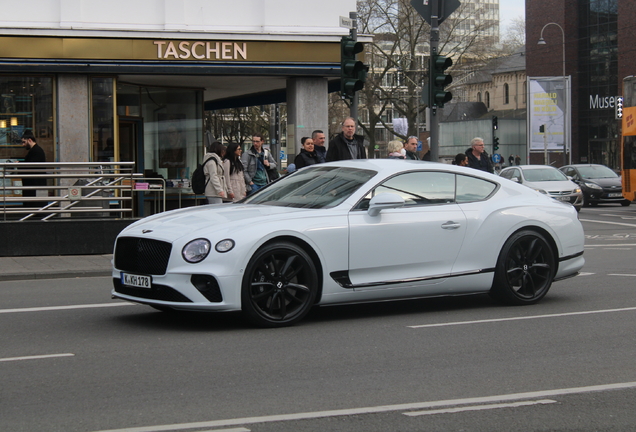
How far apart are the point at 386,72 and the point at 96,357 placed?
5268 centimetres

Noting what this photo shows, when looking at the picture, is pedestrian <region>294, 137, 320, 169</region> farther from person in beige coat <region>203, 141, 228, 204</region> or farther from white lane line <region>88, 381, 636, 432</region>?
white lane line <region>88, 381, 636, 432</region>

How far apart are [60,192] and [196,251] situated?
8.77 meters

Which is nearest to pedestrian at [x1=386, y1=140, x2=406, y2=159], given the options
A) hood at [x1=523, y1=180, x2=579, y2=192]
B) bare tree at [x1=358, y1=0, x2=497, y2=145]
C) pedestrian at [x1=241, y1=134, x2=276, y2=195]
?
pedestrian at [x1=241, y1=134, x2=276, y2=195]

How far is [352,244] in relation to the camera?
309 inches

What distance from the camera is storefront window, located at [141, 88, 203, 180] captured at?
2106 centimetres

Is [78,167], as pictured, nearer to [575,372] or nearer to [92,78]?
[92,78]

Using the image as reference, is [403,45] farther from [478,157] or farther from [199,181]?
[199,181]

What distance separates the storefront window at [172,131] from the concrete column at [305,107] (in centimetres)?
301

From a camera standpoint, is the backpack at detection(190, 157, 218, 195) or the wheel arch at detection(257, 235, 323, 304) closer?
the wheel arch at detection(257, 235, 323, 304)

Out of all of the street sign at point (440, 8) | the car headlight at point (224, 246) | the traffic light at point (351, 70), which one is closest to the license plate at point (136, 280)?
the car headlight at point (224, 246)

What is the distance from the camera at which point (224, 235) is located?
286 inches

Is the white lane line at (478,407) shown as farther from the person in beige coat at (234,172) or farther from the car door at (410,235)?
the person in beige coat at (234,172)

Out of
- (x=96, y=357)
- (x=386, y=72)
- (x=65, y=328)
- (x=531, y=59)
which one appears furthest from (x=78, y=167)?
(x=531, y=59)

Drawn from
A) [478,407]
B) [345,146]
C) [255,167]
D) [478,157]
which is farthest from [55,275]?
[478,407]
